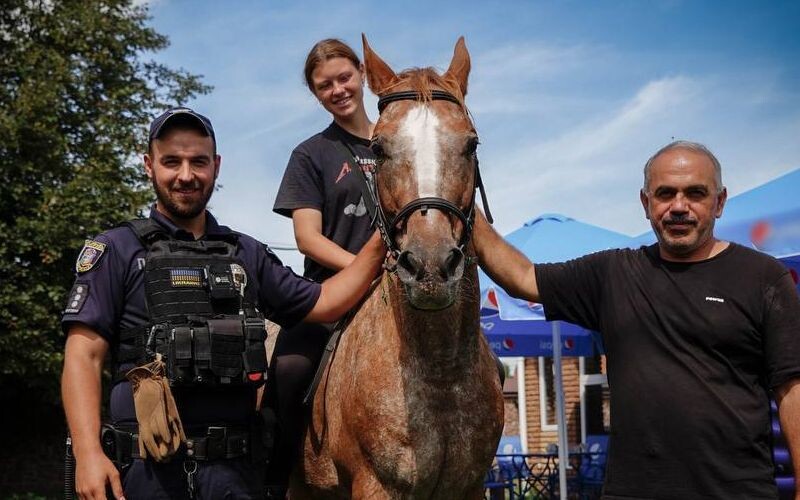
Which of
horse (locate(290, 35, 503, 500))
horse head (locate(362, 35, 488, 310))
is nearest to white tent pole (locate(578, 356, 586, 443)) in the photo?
horse (locate(290, 35, 503, 500))

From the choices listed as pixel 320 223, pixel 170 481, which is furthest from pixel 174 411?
pixel 320 223

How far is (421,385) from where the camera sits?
3.77m

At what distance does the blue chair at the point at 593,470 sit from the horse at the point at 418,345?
9132 millimetres

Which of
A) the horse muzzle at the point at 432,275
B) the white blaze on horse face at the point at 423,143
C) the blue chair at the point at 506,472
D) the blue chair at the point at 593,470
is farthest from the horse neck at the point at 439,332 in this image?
the blue chair at the point at 593,470

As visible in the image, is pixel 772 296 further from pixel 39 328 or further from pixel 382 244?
pixel 39 328

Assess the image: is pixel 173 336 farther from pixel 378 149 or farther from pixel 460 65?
pixel 460 65

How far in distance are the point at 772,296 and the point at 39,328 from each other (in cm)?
2010

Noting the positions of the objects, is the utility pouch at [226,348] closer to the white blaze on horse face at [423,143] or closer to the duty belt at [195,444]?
the duty belt at [195,444]

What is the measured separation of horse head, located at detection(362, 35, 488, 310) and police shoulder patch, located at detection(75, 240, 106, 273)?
117 centimetres

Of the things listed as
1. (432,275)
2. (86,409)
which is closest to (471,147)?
(432,275)

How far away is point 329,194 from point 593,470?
11.8m

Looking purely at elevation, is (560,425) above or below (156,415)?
above

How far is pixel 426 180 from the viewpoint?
3.51m

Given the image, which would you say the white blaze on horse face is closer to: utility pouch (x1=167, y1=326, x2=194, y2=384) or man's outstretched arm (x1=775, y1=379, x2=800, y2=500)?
utility pouch (x1=167, y1=326, x2=194, y2=384)
